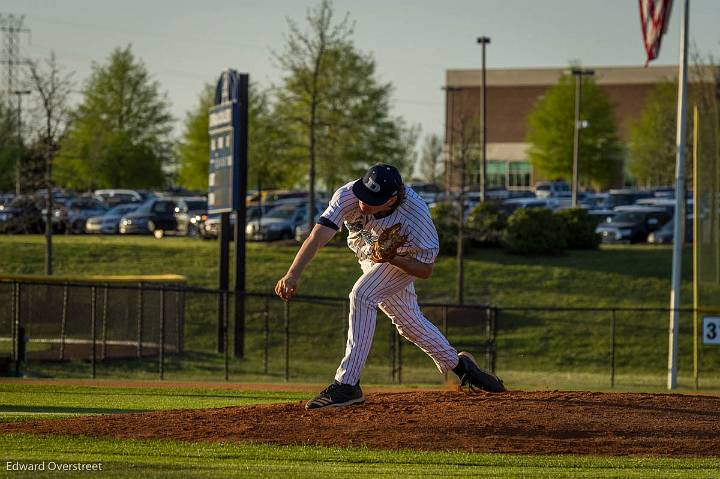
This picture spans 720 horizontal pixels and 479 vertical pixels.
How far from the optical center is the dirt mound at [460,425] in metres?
8.96

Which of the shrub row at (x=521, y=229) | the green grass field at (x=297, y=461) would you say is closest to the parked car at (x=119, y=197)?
the shrub row at (x=521, y=229)

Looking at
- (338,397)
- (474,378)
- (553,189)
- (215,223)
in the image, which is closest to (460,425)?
(338,397)

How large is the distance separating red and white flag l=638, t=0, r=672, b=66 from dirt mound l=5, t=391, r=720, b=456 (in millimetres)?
13640

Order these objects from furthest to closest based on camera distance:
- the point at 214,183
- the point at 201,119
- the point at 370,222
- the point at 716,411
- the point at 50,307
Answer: the point at 201,119
the point at 214,183
the point at 50,307
the point at 716,411
the point at 370,222

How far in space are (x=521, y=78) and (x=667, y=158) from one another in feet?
119

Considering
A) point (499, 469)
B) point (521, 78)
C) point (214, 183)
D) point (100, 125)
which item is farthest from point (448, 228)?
point (521, 78)

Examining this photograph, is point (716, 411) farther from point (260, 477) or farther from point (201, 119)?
point (201, 119)

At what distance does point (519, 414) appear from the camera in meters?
9.66

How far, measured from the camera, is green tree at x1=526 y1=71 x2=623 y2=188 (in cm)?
6775

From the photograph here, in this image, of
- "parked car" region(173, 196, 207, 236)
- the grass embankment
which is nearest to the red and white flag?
the grass embankment

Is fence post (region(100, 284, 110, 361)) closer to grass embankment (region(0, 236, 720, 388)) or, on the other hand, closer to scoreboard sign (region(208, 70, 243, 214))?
grass embankment (region(0, 236, 720, 388))

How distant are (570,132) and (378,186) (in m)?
60.4

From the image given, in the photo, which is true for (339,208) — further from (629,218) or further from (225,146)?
(629,218)

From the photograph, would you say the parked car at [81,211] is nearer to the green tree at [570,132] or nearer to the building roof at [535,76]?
the green tree at [570,132]
